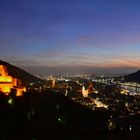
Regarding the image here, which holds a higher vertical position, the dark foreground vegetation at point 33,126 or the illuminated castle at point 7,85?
the illuminated castle at point 7,85

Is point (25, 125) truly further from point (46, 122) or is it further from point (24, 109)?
point (24, 109)

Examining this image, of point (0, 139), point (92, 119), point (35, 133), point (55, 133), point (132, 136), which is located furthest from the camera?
point (92, 119)

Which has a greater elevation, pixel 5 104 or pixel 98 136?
pixel 5 104

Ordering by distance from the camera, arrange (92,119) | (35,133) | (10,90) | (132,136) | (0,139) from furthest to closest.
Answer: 1. (92,119)
2. (10,90)
3. (132,136)
4. (35,133)
5. (0,139)

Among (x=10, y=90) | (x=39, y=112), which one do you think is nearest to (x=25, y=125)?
(x=39, y=112)

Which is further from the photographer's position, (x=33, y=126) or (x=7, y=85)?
(x=7, y=85)

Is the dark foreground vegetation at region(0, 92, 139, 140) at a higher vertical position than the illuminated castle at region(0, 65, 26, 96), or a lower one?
lower

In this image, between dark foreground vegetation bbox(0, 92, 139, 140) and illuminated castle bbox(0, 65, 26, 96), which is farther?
illuminated castle bbox(0, 65, 26, 96)

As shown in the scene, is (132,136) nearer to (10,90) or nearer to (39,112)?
(39,112)

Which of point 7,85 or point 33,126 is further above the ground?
point 7,85

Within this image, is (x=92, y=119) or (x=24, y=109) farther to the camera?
(x=92, y=119)

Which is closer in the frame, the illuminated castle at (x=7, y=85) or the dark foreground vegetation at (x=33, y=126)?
the dark foreground vegetation at (x=33, y=126)
